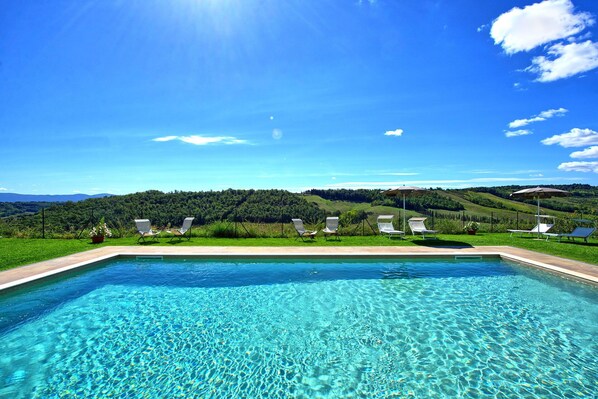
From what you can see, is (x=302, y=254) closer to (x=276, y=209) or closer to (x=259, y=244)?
(x=259, y=244)

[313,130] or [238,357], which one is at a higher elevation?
[313,130]

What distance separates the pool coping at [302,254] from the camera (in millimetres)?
6250

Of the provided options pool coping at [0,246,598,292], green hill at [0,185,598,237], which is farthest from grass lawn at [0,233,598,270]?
→ green hill at [0,185,598,237]

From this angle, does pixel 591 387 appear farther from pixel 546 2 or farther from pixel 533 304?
pixel 546 2

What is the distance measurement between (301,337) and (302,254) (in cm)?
404

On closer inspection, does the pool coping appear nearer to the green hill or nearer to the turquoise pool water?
the turquoise pool water

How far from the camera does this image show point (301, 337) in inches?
167

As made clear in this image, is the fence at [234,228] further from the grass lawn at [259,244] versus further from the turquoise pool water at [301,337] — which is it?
the turquoise pool water at [301,337]

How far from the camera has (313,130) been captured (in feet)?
61.0

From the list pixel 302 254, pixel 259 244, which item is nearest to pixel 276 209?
pixel 259 244

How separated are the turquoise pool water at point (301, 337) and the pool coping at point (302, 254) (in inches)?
13.9

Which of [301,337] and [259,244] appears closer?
[301,337]

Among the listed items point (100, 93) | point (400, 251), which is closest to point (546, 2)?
point (400, 251)

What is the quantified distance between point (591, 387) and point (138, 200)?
33.5 metres
